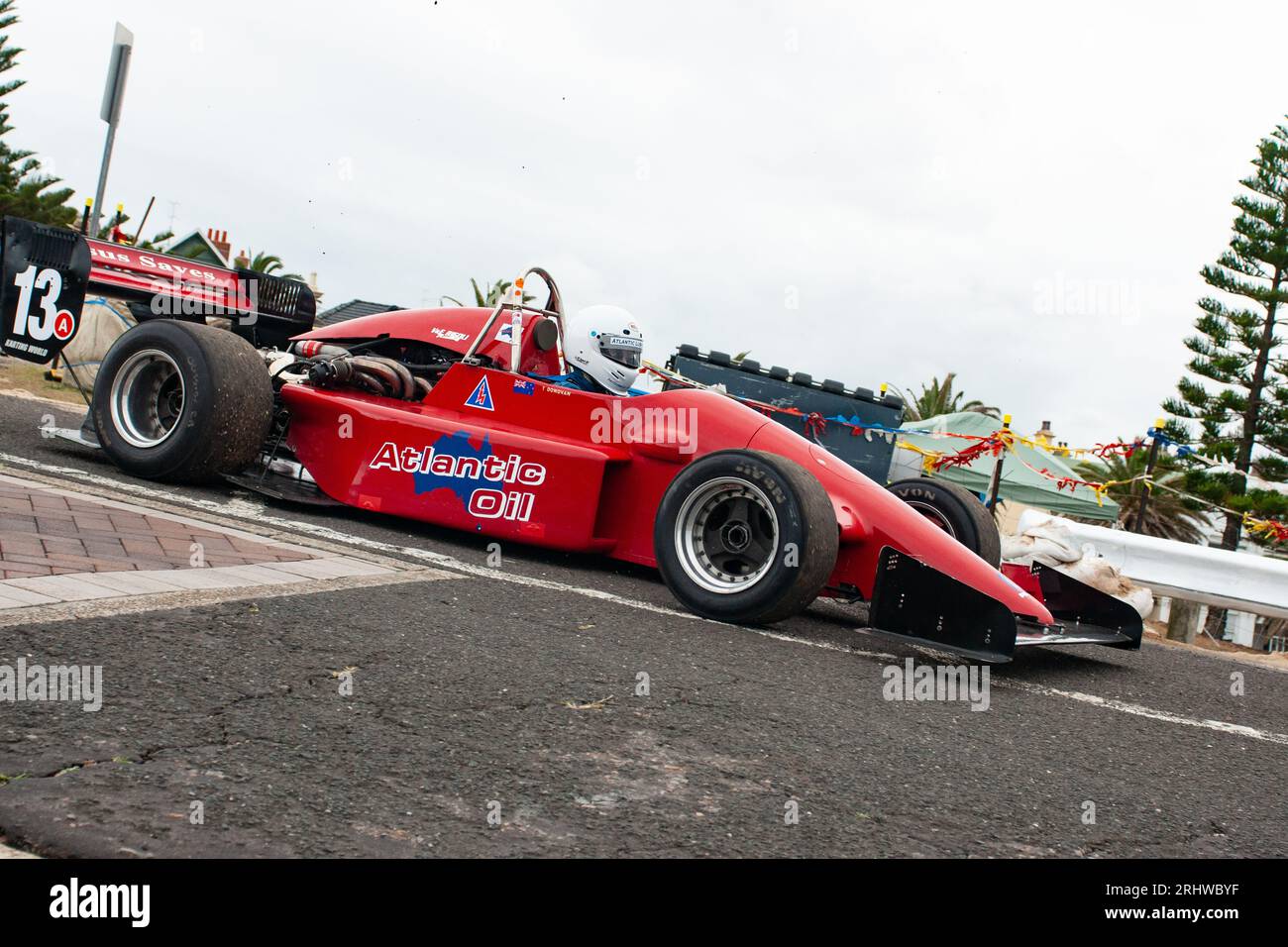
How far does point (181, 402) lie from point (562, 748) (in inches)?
194

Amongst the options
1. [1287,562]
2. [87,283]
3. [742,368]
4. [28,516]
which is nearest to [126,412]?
[87,283]

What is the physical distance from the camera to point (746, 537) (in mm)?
5426

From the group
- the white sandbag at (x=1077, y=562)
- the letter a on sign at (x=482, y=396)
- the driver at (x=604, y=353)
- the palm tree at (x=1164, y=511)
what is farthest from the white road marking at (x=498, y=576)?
the palm tree at (x=1164, y=511)

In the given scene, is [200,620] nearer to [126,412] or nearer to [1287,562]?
[126,412]

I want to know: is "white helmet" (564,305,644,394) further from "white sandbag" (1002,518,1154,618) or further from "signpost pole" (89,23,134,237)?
"signpost pole" (89,23,134,237)

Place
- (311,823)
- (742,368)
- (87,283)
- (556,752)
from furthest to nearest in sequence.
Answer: (742,368), (87,283), (556,752), (311,823)

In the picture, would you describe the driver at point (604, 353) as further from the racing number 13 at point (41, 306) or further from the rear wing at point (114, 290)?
the racing number 13 at point (41, 306)

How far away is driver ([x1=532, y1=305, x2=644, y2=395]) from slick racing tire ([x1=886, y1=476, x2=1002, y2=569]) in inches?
66.7

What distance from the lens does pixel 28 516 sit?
4820 millimetres

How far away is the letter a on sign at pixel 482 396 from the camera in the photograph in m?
6.63

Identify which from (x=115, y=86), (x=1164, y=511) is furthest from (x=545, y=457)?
(x=1164, y=511)
